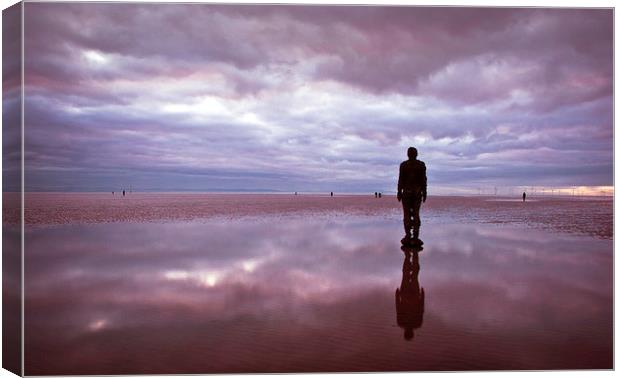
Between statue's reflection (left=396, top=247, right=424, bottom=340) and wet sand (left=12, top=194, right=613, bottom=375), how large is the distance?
3cm

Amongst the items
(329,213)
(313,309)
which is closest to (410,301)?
(313,309)

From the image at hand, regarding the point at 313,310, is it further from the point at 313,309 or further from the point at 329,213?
the point at 329,213

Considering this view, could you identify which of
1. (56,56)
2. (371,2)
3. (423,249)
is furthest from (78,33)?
(423,249)

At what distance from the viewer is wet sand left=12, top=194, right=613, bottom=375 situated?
16.3 feet

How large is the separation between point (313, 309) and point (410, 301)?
130 centimetres

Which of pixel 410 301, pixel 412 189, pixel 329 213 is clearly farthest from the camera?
pixel 329 213

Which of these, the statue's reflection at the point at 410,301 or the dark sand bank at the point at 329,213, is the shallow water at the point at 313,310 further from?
the dark sand bank at the point at 329,213

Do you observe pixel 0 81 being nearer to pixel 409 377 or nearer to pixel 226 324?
pixel 226 324

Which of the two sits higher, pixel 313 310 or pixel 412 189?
pixel 412 189

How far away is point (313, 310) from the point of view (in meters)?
5.96

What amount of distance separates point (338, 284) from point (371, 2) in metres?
4.16

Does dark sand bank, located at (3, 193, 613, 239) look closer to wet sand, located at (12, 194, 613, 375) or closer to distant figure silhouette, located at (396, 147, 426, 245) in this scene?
wet sand, located at (12, 194, 613, 375)

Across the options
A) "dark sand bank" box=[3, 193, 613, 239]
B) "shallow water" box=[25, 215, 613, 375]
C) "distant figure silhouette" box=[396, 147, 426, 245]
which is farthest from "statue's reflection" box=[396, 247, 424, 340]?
"dark sand bank" box=[3, 193, 613, 239]

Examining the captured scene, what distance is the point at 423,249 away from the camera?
1045 cm
